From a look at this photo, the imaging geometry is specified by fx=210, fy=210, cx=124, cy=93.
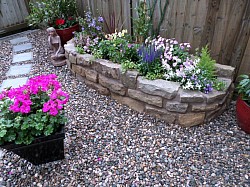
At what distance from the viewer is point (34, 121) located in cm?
157

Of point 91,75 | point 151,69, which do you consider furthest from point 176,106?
point 91,75

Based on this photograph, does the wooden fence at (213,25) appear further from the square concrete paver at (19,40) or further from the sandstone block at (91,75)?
the square concrete paver at (19,40)

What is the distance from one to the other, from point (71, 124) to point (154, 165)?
3.15ft

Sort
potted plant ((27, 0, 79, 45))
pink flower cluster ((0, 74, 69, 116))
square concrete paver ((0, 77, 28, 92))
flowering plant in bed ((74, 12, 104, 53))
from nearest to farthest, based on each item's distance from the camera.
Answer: pink flower cluster ((0, 74, 69, 116))
flowering plant in bed ((74, 12, 104, 53))
square concrete paver ((0, 77, 28, 92))
potted plant ((27, 0, 79, 45))

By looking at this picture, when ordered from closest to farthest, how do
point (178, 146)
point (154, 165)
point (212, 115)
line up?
1. point (154, 165)
2. point (178, 146)
3. point (212, 115)

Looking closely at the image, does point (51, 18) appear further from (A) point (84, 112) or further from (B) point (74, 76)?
(A) point (84, 112)

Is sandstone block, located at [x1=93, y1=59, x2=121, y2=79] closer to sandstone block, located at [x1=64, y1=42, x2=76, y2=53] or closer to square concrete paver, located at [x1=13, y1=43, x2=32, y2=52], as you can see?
sandstone block, located at [x1=64, y1=42, x2=76, y2=53]

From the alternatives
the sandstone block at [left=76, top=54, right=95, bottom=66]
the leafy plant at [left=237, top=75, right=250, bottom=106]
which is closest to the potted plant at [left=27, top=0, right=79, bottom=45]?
the sandstone block at [left=76, top=54, right=95, bottom=66]

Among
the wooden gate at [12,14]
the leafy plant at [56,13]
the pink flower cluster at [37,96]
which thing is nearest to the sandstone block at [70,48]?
the leafy plant at [56,13]

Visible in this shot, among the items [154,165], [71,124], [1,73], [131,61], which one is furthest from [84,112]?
[1,73]

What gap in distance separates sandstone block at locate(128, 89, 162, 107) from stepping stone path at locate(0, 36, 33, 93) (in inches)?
63.0

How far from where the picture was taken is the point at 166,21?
2475mm

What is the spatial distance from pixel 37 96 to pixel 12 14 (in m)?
3.66

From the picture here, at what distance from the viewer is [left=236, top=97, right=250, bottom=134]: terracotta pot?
75.3 inches
